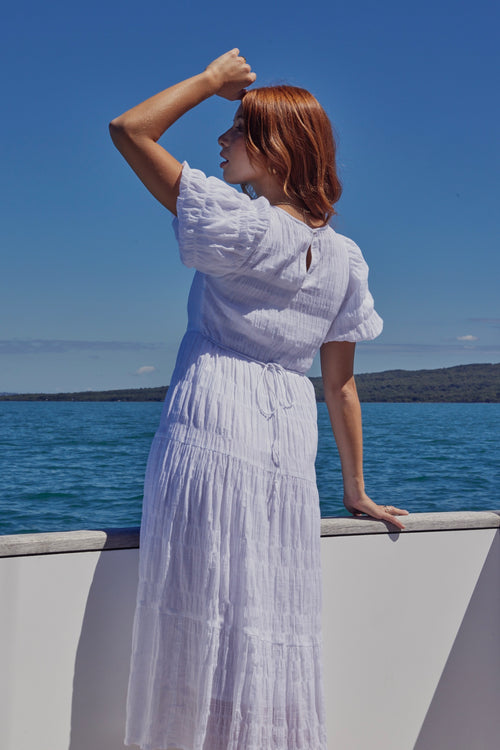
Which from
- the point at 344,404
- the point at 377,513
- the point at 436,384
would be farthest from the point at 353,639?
the point at 436,384

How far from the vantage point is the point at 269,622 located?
111 cm

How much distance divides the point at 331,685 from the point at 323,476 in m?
30.9

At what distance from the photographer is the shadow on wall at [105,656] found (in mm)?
1383

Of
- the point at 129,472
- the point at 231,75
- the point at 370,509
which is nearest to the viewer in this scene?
the point at 231,75

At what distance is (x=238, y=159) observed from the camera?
1176mm

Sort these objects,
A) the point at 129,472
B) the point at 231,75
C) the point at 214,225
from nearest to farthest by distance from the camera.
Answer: the point at 214,225 → the point at 231,75 → the point at 129,472

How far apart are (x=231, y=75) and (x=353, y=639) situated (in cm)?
112

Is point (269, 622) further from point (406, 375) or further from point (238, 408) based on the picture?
point (406, 375)

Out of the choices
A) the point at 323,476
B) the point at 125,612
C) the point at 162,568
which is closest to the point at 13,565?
the point at 125,612

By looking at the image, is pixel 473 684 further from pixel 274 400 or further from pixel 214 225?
pixel 214 225

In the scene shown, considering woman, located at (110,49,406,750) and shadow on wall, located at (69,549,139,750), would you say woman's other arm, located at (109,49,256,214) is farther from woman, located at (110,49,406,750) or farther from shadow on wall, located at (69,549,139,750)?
shadow on wall, located at (69,549,139,750)

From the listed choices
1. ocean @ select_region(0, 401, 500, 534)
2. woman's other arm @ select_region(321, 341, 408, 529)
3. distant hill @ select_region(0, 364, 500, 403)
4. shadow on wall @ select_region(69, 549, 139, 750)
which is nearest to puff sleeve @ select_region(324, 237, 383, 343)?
woman's other arm @ select_region(321, 341, 408, 529)

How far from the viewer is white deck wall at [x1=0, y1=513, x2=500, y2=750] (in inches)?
52.9

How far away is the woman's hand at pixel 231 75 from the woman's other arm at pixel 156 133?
0.08 ft
